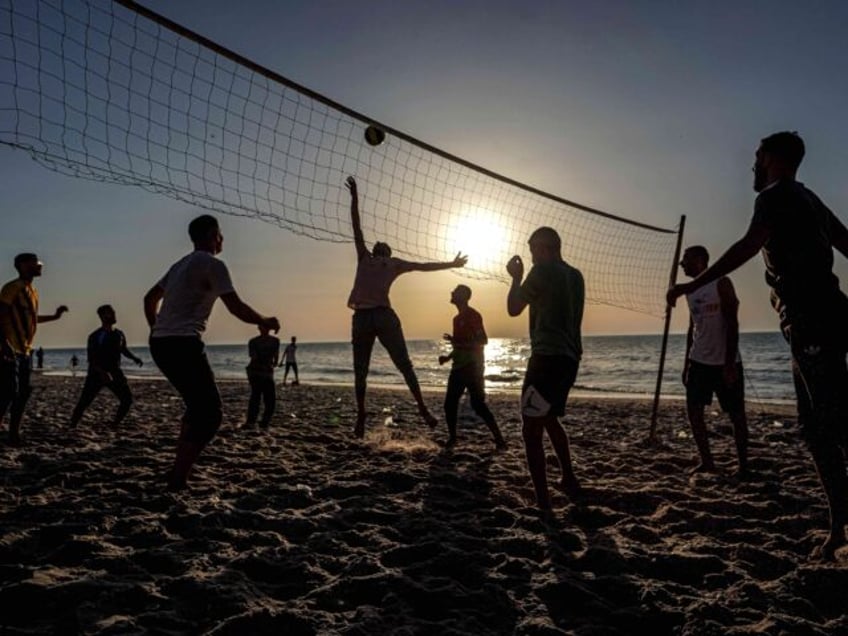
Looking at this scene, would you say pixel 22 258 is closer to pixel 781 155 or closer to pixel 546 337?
pixel 546 337

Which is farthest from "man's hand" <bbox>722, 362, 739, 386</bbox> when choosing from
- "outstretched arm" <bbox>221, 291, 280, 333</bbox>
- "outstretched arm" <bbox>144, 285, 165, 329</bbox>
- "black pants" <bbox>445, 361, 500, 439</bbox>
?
"outstretched arm" <bbox>144, 285, 165, 329</bbox>

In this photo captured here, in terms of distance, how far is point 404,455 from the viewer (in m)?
5.18

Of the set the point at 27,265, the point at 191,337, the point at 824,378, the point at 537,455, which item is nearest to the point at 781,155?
the point at 824,378

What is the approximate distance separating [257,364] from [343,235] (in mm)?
2569

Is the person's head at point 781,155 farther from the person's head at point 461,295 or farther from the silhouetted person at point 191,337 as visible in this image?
the person's head at point 461,295

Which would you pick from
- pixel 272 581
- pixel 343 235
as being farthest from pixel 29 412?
pixel 272 581

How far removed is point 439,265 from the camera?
18.3 ft

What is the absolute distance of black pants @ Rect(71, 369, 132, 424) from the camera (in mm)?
6751

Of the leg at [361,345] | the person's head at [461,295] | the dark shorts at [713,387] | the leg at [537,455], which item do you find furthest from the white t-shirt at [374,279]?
the dark shorts at [713,387]

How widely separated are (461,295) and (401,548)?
3.61 metres

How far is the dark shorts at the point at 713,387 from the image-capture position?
452 centimetres

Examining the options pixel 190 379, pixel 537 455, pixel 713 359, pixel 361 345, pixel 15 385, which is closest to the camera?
pixel 537 455

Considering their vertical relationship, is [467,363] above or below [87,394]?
above

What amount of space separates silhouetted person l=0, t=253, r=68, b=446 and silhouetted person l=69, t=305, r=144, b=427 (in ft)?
4.03
